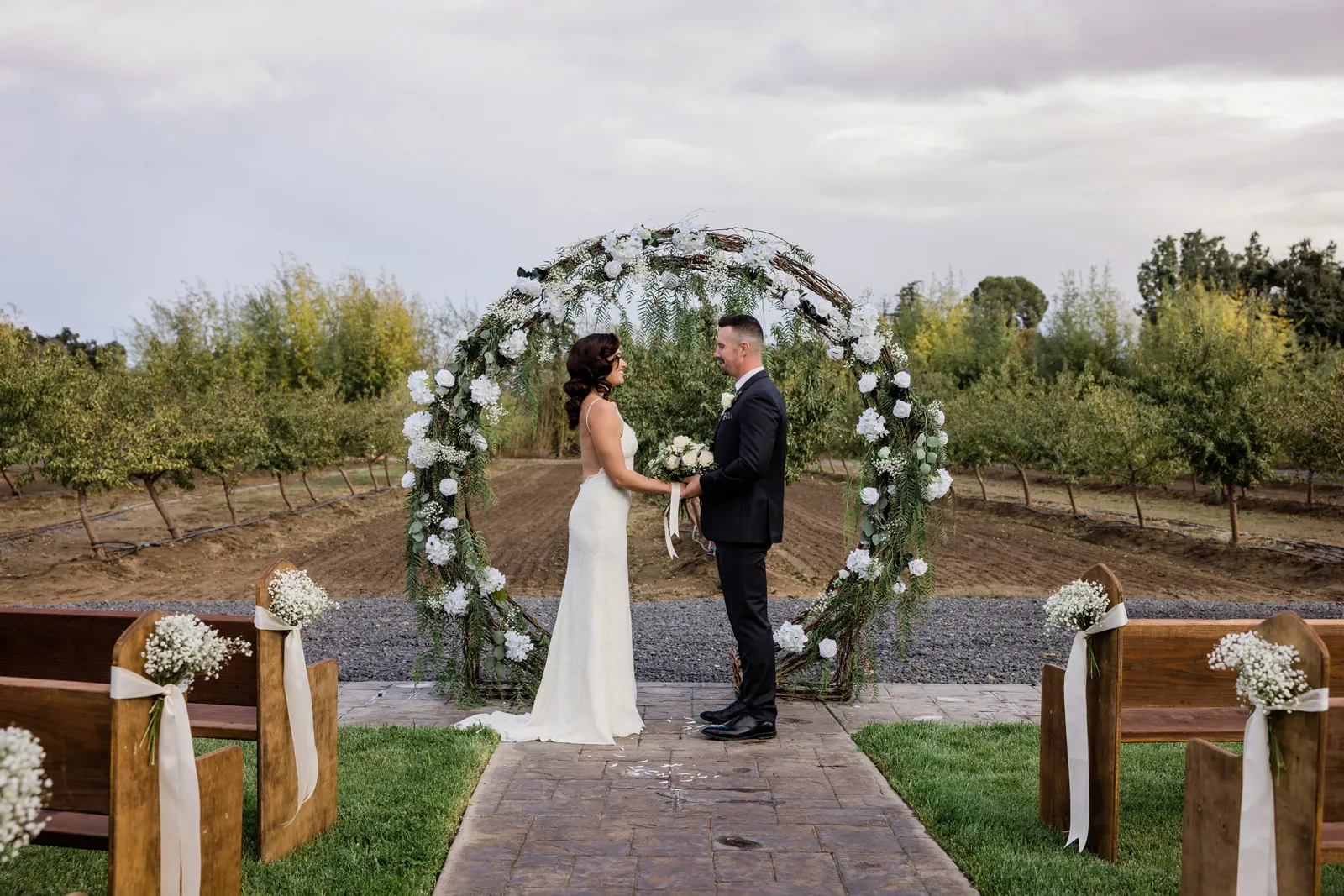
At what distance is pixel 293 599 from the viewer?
12.4 feet

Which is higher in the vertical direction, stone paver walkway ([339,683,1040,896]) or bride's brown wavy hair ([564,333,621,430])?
bride's brown wavy hair ([564,333,621,430])

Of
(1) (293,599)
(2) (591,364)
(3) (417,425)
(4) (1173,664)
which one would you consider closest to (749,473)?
(2) (591,364)

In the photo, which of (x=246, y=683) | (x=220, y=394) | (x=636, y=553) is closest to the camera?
(x=246, y=683)

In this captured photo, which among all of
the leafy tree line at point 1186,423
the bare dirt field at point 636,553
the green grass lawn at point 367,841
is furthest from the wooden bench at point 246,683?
the leafy tree line at point 1186,423

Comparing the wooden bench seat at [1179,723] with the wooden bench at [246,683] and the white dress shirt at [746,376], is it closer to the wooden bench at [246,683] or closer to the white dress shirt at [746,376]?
the wooden bench at [246,683]

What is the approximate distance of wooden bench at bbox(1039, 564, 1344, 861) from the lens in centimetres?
382

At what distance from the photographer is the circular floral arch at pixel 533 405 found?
6.18 meters

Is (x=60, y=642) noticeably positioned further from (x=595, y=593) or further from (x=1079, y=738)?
(x=1079, y=738)

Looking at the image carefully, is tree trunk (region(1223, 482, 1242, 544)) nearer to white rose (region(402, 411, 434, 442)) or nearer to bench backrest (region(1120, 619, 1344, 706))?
bench backrest (region(1120, 619, 1344, 706))

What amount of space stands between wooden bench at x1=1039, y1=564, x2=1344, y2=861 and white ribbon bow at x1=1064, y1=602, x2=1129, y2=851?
4 centimetres

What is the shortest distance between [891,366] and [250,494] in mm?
22184

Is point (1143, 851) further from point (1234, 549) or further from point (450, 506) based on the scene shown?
point (1234, 549)

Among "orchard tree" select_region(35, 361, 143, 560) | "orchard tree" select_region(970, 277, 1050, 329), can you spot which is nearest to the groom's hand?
"orchard tree" select_region(35, 361, 143, 560)

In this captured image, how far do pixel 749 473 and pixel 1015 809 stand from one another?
6.65ft
